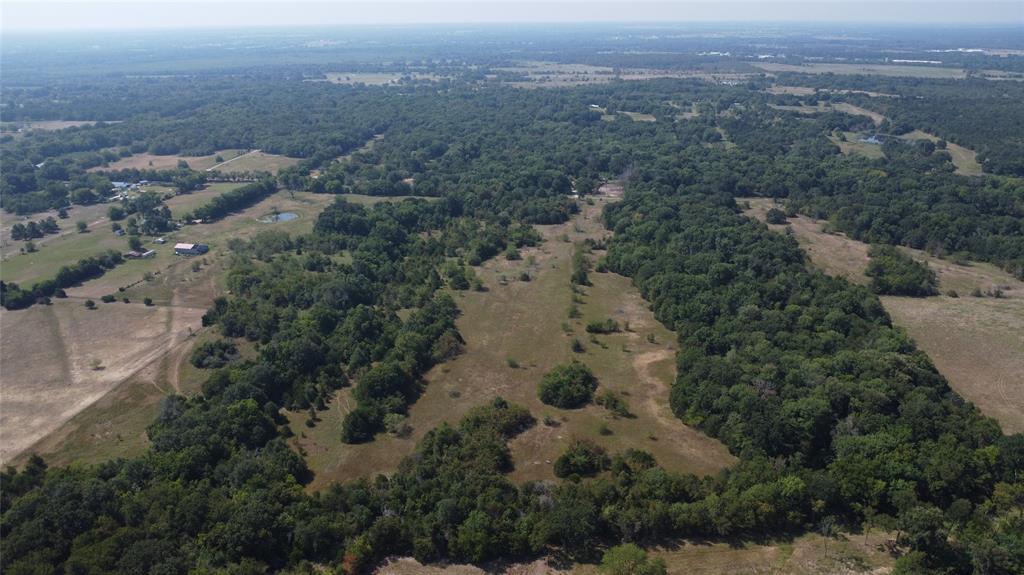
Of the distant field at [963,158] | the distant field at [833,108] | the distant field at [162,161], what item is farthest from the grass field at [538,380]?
the distant field at [833,108]

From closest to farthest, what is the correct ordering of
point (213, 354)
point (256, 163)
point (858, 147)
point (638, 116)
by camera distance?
1. point (213, 354)
2. point (858, 147)
3. point (256, 163)
4. point (638, 116)

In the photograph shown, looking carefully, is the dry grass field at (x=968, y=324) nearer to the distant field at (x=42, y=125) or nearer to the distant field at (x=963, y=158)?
the distant field at (x=963, y=158)

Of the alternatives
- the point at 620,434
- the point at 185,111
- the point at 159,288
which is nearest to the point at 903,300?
the point at 620,434

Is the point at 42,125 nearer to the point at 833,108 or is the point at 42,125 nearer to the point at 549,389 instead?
the point at 549,389

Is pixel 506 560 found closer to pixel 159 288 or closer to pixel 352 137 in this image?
pixel 159 288

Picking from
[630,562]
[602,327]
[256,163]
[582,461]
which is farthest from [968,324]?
[256,163]

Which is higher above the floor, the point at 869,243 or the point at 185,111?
the point at 185,111
